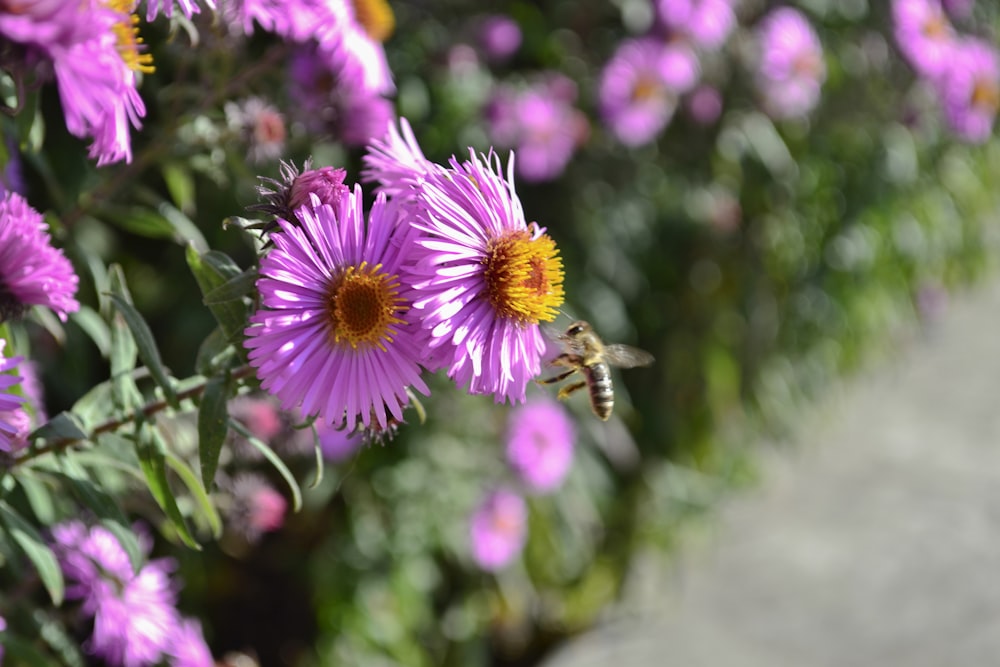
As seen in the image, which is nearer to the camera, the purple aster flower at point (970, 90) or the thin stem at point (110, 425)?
the thin stem at point (110, 425)

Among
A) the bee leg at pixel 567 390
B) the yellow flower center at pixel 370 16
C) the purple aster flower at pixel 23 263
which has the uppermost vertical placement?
the yellow flower center at pixel 370 16

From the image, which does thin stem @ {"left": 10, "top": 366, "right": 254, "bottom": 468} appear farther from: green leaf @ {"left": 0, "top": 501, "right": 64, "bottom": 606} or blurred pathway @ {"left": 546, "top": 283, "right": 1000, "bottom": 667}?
blurred pathway @ {"left": 546, "top": 283, "right": 1000, "bottom": 667}

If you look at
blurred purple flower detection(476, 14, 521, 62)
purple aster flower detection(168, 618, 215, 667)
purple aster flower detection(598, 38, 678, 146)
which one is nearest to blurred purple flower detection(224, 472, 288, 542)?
purple aster flower detection(168, 618, 215, 667)

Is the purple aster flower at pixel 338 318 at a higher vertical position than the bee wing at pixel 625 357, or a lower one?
lower

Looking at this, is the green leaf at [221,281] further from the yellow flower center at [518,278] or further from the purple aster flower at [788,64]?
the purple aster flower at [788,64]

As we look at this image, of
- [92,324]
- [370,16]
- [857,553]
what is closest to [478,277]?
[92,324]

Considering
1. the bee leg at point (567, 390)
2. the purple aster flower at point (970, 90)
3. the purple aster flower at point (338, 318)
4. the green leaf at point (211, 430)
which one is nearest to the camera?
the purple aster flower at point (338, 318)

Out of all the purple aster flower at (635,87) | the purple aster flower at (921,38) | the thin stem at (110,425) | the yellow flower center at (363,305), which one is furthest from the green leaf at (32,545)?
the purple aster flower at (921,38)
